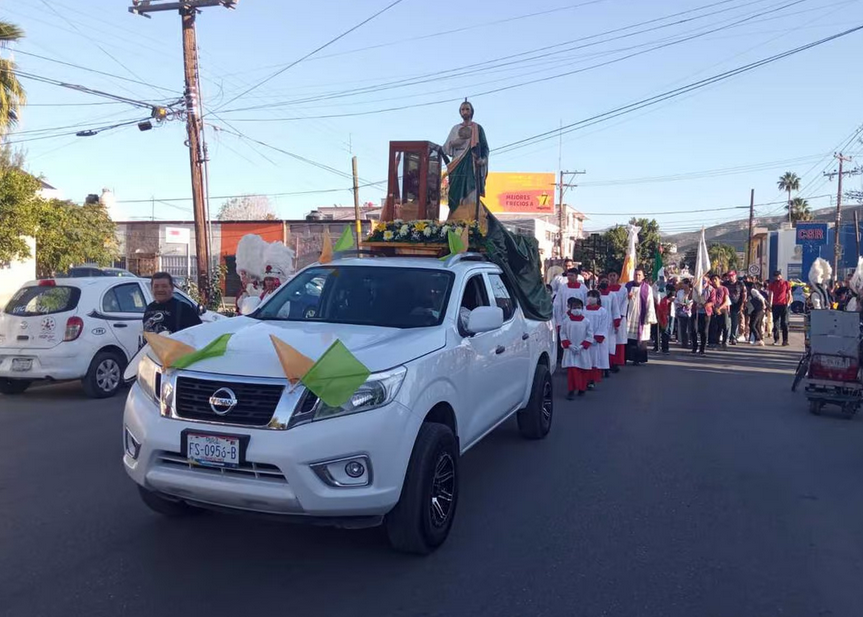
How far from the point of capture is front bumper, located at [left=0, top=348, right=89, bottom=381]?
10422 millimetres

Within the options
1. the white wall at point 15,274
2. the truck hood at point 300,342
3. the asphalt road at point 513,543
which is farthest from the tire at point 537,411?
the white wall at point 15,274

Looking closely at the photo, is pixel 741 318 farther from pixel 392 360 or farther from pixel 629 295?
pixel 392 360

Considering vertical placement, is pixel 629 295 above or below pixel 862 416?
above

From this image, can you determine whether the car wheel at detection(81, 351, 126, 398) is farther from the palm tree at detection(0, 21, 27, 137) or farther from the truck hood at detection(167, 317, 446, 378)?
the palm tree at detection(0, 21, 27, 137)

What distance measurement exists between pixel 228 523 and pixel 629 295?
1163 cm

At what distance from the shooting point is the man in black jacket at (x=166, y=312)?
24.1 ft

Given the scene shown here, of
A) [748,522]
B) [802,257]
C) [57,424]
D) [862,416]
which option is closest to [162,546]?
[748,522]

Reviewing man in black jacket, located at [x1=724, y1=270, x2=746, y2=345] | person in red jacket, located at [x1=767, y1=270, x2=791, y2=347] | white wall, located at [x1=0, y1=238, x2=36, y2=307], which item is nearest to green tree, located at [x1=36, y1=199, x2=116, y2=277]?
white wall, located at [x1=0, y1=238, x2=36, y2=307]

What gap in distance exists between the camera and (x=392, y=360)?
15.4 ft

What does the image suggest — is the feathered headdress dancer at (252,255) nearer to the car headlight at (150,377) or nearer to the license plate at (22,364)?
the license plate at (22,364)

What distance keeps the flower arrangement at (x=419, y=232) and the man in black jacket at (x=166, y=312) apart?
1925mm

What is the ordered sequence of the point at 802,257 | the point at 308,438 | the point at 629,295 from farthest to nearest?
the point at 802,257 < the point at 629,295 < the point at 308,438

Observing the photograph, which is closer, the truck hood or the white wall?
the truck hood

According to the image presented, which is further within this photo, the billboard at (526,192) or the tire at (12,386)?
the billboard at (526,192)
